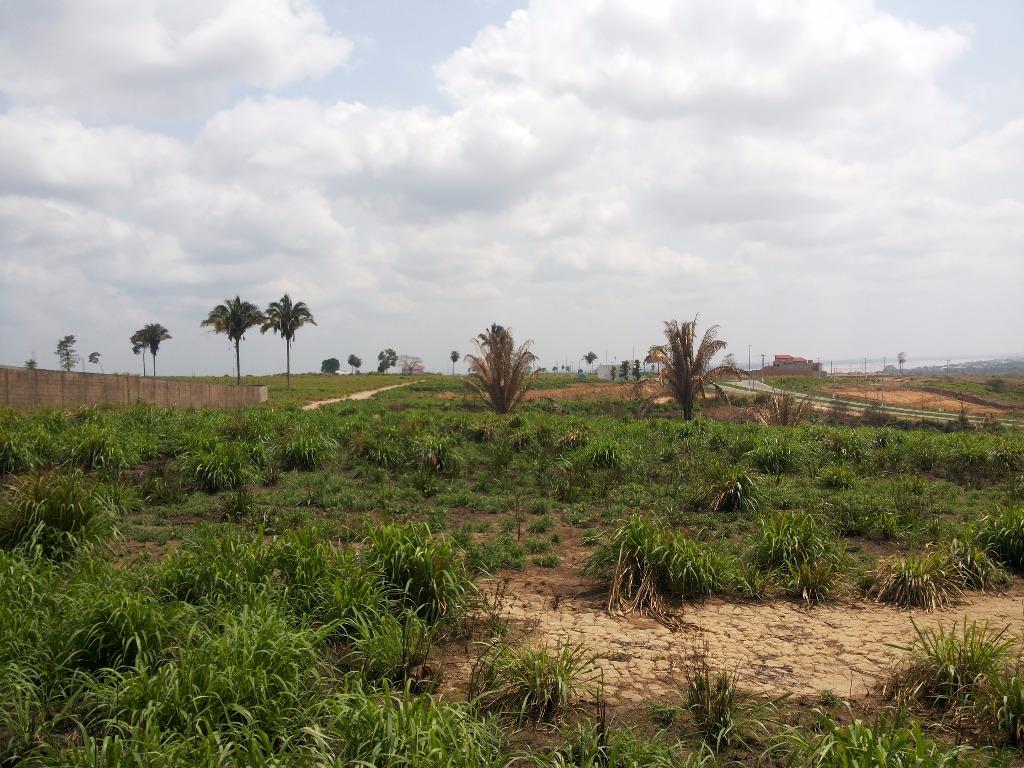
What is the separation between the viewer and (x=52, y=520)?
233 inches

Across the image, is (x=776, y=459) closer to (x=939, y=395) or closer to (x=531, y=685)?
(x=531, y=685)

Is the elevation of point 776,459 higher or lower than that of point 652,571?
higher

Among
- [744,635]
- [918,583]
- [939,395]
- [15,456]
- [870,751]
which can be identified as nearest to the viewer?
[870,751]

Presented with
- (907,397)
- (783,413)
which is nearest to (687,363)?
(783,413)

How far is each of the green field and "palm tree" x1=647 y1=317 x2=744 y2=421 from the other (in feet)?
29.5

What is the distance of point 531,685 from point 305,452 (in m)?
7.64

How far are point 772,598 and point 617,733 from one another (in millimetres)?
2911

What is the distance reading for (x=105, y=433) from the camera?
32.0 feet

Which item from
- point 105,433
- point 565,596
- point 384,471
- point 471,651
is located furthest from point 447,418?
point 471,651

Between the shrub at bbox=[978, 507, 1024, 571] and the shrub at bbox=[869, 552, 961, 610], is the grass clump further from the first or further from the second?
the shrub at bbox=[978, 507, 1024, 571]

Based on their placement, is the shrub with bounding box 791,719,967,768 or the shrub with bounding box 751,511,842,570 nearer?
the shrub with bounding box 791,719,967,768

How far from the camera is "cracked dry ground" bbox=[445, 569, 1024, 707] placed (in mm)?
4016

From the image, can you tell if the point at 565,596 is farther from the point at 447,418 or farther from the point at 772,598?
the point at 447,418

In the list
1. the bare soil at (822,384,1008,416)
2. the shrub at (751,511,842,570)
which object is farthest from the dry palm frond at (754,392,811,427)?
the bare soil at (822,384,1008,416)
